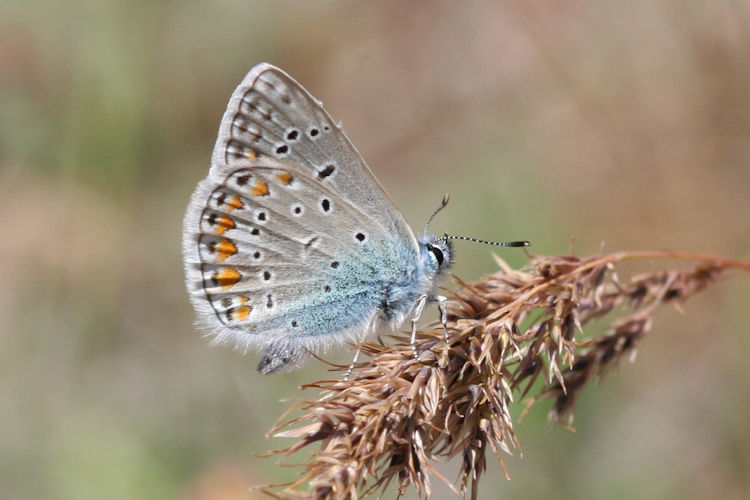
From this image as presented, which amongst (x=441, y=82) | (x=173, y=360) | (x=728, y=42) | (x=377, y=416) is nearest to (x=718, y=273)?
(x=377, y=416)

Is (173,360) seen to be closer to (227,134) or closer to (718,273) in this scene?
(227,134)

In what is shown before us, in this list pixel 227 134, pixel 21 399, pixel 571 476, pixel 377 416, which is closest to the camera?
pixel 377 416

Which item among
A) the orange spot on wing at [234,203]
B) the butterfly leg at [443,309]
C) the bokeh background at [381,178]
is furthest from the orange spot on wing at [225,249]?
the bokeh background at [381,178]

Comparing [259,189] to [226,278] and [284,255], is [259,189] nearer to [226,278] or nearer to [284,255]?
[284,255]

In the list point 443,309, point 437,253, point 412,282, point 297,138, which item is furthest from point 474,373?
point 297,138

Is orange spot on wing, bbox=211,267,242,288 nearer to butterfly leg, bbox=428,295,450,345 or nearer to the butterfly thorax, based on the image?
the butterfly thorax

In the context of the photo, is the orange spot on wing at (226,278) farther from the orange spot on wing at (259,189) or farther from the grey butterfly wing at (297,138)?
the grey butterfly wing at (297,138)

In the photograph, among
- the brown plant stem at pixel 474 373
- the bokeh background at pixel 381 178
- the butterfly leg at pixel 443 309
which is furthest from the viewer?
the bokeh background at pixel 381 178
